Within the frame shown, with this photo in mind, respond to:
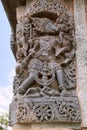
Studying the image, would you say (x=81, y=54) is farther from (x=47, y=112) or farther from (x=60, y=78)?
(x=47, y=112)

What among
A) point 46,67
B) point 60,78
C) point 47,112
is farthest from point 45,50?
point 47,112

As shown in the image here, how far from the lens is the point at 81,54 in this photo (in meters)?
3.44

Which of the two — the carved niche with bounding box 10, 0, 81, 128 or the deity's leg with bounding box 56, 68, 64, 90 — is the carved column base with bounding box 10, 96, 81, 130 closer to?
the carved niche with bounding box 10, 0, 81, 128

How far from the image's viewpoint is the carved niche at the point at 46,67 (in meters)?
3.12

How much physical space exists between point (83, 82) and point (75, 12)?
3.11ft

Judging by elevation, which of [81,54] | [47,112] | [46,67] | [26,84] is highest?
[81,54]

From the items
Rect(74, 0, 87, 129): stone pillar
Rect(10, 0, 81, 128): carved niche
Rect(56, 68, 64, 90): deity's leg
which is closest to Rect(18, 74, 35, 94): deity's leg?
Rect(10, 0, 81, 128): carved niche

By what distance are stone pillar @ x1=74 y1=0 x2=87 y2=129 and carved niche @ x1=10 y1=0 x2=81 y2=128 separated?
54mm

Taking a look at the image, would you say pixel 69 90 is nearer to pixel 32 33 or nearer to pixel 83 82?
pixel 83 82


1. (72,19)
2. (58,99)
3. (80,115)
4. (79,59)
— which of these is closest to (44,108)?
(58,99)

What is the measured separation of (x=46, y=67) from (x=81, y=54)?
46 centimetres

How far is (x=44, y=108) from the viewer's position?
10.3ft

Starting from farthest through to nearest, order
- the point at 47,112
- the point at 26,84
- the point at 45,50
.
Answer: the point at 45,50, the point at 26,84, the point at 47,112

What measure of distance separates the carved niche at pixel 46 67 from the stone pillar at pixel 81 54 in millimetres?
54
